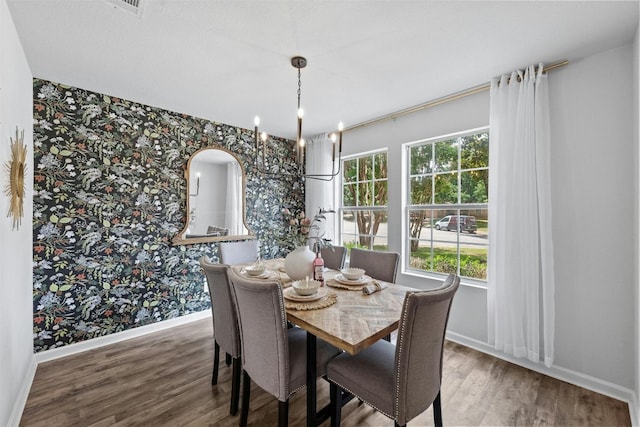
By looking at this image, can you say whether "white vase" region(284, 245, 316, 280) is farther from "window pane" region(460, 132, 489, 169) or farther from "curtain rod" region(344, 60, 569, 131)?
"curtain rod" region(344, 60, 569, 131)

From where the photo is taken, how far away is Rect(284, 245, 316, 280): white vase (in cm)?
213

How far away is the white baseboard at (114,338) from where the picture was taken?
2.50m

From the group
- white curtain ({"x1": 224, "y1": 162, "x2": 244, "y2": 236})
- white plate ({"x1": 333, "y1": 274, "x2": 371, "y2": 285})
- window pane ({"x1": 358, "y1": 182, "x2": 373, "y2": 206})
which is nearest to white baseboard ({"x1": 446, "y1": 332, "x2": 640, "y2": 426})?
white plate ({"x1": 333, "y1": 274, "x2": 371, "y2": 285})

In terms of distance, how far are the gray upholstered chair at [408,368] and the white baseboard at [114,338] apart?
243cm

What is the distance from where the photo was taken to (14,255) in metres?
1.83

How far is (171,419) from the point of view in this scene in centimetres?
180

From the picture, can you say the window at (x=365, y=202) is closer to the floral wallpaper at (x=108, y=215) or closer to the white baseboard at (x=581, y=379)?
the white baseboard at (x=581, y=379)

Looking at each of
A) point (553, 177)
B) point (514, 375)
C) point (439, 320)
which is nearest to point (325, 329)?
point (439, 320)

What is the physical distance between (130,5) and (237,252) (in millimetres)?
2247

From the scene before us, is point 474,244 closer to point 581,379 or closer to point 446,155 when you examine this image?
point 446,155

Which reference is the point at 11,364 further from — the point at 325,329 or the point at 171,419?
the point at 325,329

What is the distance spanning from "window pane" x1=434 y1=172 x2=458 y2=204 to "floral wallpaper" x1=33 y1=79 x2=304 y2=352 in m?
2.74

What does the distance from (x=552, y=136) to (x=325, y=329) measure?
2.36 metres

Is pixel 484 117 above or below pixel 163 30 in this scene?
below
